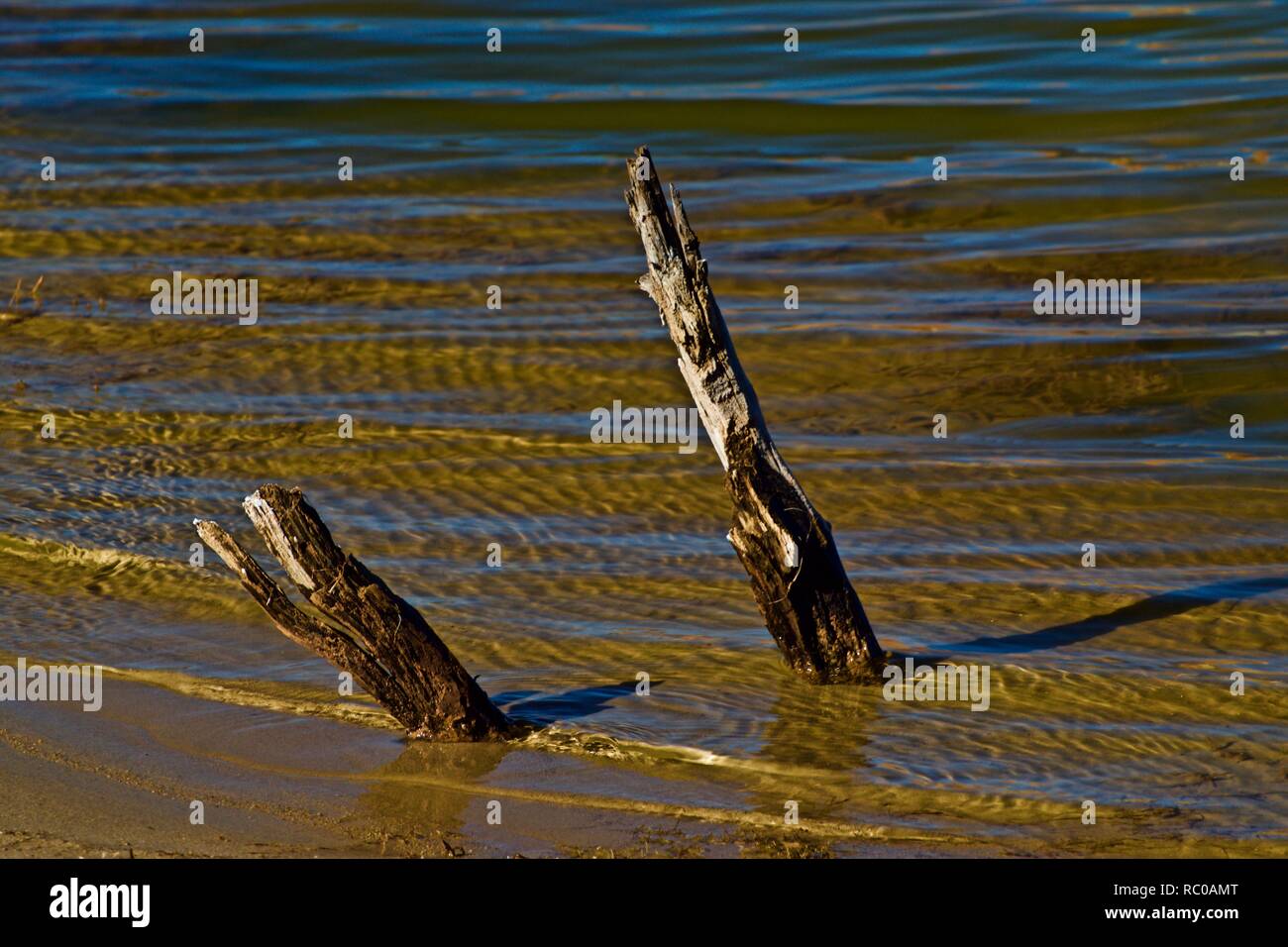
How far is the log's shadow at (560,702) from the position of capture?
589 centimetres

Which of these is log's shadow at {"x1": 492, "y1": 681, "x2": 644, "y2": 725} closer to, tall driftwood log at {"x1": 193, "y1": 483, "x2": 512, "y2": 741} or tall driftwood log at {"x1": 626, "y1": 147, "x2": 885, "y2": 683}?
tall driftwood log at {"x1": 193, "y1": 483, "x2": 512, "y2": 741}

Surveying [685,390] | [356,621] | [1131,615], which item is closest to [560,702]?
[356,621]

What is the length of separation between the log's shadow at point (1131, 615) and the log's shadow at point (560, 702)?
1341mm

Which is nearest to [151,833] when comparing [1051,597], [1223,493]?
[1051,597]

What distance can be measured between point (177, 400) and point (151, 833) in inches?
195

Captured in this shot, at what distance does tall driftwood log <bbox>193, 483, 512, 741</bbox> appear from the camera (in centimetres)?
531

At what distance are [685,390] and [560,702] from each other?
4.05 meters

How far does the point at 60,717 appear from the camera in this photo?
584cm

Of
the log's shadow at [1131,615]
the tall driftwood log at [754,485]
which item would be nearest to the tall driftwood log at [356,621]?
the tall driftwood log at [754,485]

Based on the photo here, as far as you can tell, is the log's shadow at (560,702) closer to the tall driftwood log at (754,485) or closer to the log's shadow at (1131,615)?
the tall driftwood log at (754,485)

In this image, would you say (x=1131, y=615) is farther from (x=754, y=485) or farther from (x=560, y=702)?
(x=560, y=702)

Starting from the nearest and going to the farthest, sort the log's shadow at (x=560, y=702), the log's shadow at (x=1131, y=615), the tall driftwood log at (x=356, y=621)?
the tall driftwood log at (x=356, y=621)
the log's shadow at (x=560, y=702)
the log's shadow at (x=1131, y=615)

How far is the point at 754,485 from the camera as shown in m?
5.63

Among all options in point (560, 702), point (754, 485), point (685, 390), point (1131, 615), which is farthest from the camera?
point (685, 390)
